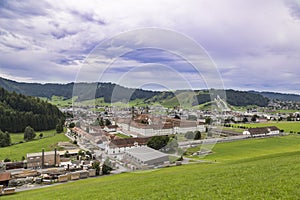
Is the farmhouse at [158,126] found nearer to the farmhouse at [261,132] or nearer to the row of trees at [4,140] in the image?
the farmhouse at [261,132]

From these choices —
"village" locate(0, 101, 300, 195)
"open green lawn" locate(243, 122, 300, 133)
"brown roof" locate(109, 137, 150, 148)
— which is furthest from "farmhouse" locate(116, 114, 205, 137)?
"open green lawn" locate(243, 122, 300, 133)

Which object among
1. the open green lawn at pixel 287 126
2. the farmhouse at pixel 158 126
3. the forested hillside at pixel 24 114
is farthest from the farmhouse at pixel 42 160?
the open green lawn at pixel 287 126

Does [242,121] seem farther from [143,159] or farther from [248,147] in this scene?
[143,159]

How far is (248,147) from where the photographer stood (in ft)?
126

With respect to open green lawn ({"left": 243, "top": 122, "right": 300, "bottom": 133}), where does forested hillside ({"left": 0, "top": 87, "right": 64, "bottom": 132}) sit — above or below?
above

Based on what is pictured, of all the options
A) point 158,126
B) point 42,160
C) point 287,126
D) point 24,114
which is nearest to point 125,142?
point 42,160

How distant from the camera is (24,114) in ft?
203

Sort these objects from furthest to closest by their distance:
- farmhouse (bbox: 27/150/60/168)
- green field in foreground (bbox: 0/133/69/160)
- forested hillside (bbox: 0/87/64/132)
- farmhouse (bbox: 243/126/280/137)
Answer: forested hillside (bbox: 0/87/64/132), farmhouse (bbox: 243/126/280/137), green field in foreground (bbox: 0/133/69/160), farmhouse (bbox: 27/150/60/168)

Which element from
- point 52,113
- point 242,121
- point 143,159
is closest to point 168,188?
point 143,159

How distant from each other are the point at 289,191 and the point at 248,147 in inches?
1366

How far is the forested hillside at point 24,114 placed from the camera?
5884 cm

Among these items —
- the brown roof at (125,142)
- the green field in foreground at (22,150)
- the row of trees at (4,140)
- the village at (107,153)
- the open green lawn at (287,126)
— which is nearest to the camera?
the village at (107,153)

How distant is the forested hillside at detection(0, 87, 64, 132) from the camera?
5884 cm

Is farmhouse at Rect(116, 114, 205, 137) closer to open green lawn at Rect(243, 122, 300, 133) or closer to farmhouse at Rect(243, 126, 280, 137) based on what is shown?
farmhouse at Rect(243, 126, 280, 137)
